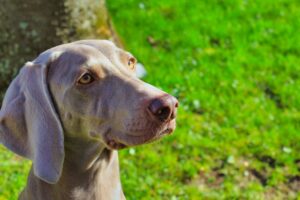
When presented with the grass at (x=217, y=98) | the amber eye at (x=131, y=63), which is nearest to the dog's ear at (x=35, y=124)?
the amber eye at (x=131, y=63)

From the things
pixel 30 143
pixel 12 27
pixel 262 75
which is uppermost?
Result: pixel 30 143

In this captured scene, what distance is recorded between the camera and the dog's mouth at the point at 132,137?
12.3 ft

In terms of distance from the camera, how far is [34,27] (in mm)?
6590

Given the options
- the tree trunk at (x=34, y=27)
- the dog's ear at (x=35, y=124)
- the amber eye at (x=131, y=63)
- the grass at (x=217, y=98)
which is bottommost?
the grass at (x=217, y=98)

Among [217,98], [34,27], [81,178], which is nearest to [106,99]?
[81,178]

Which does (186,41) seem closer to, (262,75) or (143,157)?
(262,75)

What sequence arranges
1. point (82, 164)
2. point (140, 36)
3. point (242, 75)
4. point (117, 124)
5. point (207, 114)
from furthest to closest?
point (140, 36), point (242, 75), point (207, 114), point (82, 164), point (117, 124)

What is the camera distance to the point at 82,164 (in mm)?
4199

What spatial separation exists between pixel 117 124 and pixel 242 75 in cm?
398

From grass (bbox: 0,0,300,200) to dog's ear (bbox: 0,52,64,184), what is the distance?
1.91 metres

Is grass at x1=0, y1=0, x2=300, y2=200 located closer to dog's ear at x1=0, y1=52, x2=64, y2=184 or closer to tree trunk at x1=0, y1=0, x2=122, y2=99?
tree trunk at x1=0, y1=0, x2=122, y2=99

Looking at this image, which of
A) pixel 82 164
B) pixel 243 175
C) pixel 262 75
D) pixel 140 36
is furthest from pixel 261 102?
pixel 82 164

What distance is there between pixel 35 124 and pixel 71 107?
0.75ft

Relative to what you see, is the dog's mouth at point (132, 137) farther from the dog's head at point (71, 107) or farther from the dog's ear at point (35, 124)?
the dog's ear at point (35, 124)
